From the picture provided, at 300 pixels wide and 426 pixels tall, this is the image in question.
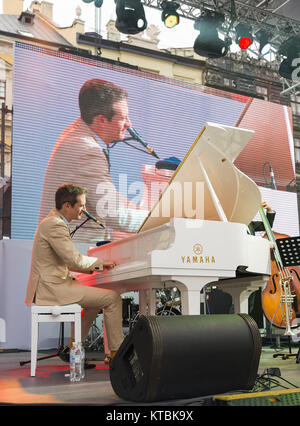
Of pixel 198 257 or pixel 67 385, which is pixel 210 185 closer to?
pixel 198 257

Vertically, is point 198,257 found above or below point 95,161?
below

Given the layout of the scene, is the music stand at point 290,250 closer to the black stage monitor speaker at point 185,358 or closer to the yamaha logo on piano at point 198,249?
the yamaha logo on piano at point 198,249

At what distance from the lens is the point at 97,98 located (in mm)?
7785

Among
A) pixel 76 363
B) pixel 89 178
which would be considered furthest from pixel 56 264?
pixel 89 178

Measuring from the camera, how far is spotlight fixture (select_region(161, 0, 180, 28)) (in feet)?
24.4

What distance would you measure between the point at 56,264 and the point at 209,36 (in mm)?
5524

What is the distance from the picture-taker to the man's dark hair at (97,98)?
7.65 m

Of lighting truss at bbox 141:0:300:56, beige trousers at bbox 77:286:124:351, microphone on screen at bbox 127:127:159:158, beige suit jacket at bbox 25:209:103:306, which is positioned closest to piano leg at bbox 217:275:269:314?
beige trousers at bbox 77:286:124:351

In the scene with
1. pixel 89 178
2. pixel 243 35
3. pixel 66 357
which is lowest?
pixel 66 357

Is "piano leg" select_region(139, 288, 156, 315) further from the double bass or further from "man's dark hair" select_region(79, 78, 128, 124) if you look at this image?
"man's dark hair" select_region(79, 78, 128, 124)

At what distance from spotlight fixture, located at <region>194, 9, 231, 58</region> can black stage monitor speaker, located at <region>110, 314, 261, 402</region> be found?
6.21m

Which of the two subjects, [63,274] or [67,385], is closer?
[67,385]
